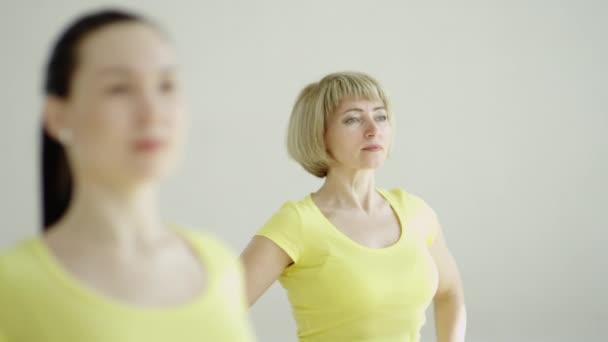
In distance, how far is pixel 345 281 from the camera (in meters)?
1.80

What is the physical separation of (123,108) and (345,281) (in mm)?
1048

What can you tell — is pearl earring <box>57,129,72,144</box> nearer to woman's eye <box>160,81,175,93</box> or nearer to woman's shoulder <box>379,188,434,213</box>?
woman's eye <box>160,81,175,93</box>

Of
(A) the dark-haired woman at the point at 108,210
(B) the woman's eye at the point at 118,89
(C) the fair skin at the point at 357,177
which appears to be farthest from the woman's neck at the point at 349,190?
(B) the woman's eye at the point at 118,89

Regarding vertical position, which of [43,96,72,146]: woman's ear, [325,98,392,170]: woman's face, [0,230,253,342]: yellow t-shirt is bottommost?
[0,230,253,342]: yellow t-shirt

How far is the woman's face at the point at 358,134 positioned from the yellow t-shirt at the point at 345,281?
163 mm

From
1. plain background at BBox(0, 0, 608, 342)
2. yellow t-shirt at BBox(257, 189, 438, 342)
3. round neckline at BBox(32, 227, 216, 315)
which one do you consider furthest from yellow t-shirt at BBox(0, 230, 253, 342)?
plain background at BBox(0, 0, 608, 342)

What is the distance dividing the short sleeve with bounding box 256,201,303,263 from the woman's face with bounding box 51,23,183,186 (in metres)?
0.98

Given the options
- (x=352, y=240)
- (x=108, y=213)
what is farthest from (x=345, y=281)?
(x=108, y=213)

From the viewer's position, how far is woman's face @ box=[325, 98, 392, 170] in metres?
1.97

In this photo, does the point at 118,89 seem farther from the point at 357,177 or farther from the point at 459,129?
the point at 459,129

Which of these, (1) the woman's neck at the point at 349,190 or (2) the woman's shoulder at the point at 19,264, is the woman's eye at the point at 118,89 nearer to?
(2) the woman's shoulder at the point at 19,264

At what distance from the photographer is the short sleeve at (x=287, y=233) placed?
1.84m

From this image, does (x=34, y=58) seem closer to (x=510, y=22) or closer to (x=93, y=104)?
(x=510, y=22)

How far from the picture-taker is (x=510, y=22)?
151 inches
